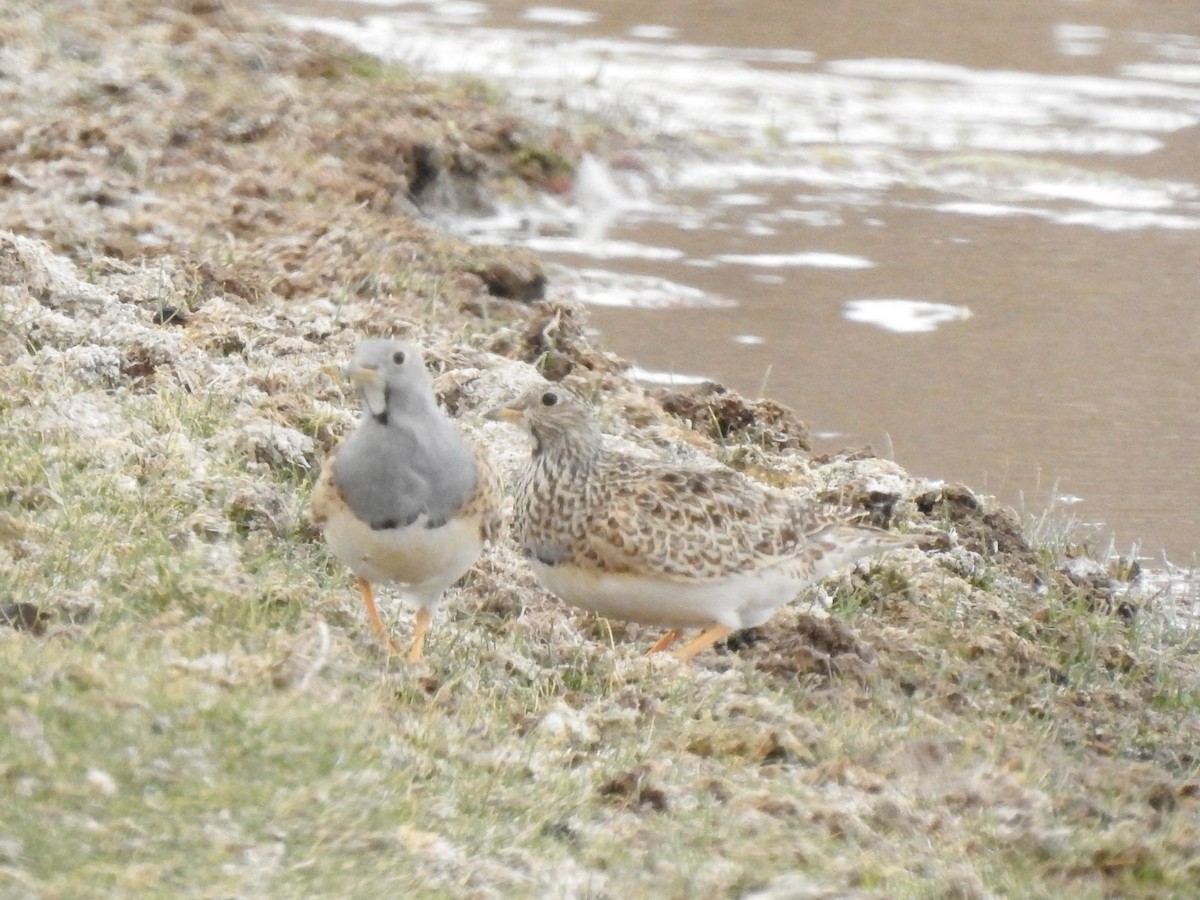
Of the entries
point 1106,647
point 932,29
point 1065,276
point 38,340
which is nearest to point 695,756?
point 1106,647

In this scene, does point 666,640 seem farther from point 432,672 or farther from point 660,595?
point 432,672

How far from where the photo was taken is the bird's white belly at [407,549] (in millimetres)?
6301

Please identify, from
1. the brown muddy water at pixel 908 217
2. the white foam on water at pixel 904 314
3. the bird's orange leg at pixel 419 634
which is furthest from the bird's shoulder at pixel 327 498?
the white foam on water at pixel 904 314

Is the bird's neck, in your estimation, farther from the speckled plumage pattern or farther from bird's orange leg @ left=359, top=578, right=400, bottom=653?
bird's orange leg @ left=359, top=578, right=400, bottom=653

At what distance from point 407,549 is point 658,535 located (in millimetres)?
986

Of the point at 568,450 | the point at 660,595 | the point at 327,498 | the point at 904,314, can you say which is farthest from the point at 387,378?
the point at 904,314

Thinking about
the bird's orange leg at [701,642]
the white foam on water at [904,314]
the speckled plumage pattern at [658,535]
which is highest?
the speckled plumage pattern at [658,535]

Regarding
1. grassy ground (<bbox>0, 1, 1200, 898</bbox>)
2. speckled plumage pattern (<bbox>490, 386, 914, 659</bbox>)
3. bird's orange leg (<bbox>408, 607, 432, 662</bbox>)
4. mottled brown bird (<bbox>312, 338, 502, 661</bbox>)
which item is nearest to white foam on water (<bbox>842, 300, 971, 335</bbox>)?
grassy ground (<bbox>0, 1, 1200, 898</bbox>)

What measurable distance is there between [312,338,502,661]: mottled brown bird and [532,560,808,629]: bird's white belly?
48 cm

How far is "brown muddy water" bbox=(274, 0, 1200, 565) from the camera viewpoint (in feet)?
35.9

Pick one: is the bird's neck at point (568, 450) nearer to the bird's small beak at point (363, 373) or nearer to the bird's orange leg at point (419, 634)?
the bird's orange leg at point (419, 634)

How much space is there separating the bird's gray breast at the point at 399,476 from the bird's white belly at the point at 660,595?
0.63 meters

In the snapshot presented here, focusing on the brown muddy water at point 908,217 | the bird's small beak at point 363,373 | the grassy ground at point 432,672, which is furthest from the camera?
the brown muddy water at point 908,217

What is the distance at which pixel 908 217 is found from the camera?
14594 millimetres
